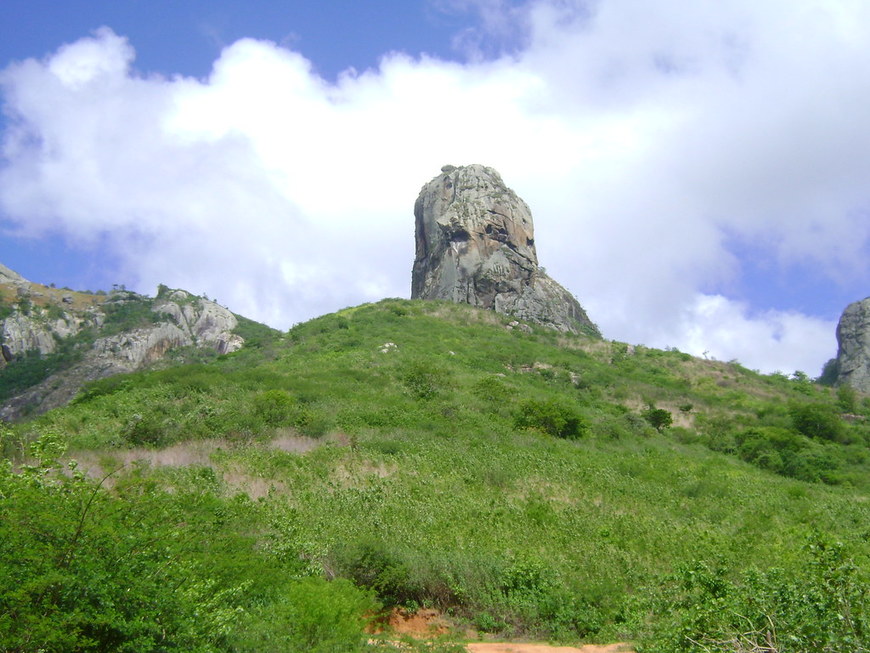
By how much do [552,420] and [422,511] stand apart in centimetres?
1320

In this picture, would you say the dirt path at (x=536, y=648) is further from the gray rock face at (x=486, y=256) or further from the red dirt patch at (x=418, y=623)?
the gray rock face at (x=486, y=256)

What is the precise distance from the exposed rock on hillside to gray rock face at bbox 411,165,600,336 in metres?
21.5

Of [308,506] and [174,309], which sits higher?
[174,309]

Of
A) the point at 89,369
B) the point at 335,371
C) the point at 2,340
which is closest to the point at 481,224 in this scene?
the point at 335,371

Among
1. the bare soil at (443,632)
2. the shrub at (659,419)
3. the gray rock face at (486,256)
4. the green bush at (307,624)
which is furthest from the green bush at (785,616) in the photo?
the gray rock face at (486,256)

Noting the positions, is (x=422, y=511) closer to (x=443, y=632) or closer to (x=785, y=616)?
(x=443, y=632)

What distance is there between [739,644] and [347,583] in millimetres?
4708

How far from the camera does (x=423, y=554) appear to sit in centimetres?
1063

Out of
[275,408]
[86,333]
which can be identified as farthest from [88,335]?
[275,408]

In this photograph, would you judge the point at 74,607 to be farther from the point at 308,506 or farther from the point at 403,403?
A: the point at 403,403

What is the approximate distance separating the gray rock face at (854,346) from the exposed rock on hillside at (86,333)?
5428 cm

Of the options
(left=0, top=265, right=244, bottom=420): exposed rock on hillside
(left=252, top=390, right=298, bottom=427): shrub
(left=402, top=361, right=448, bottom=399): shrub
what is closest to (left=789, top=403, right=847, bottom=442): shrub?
(left=402, top=361, right=448, bottom=399): shrub

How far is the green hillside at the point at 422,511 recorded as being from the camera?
239 inches

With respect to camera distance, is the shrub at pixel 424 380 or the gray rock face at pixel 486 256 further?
the gray rock face at pixel 486 256
